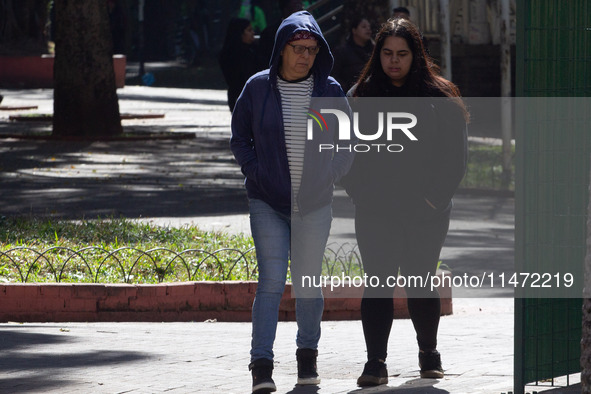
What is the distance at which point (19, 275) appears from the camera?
855 cm

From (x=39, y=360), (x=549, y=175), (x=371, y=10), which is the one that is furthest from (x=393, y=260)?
(x=371, y=10)

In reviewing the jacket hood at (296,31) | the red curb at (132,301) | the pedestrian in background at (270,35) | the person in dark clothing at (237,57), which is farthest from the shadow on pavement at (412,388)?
the person in dark clothing at (237,57)

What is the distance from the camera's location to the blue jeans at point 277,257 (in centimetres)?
571

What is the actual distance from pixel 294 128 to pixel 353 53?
753 centimetres

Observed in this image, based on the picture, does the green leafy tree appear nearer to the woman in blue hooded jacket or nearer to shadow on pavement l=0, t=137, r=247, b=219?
shadow on pavement l=0, t=137, r=247, b=219

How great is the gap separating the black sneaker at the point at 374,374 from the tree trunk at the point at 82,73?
15.6m

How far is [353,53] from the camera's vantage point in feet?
43.2

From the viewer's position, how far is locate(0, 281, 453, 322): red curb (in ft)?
26.5

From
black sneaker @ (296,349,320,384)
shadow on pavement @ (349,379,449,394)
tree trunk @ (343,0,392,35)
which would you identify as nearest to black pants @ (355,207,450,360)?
shadow on pavement @ (349,379,449,394)

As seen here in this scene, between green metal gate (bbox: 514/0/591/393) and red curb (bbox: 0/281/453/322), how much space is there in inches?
126

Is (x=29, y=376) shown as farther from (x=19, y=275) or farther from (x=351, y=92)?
(x=19, y=275)

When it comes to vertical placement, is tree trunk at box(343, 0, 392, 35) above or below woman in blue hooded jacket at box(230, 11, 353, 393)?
above

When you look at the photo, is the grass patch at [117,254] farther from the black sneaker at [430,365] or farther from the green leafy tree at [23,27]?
the green leafy tree at [23,27]

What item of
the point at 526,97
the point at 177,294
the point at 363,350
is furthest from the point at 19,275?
the point at 526,97
